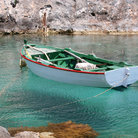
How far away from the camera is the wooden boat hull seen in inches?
576

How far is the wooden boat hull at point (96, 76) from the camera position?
14625mm

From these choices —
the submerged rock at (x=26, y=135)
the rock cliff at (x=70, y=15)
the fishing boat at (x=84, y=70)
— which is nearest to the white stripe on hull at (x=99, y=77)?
the fishing boat at (x=84, y=70)

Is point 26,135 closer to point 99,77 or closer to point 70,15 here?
point 99,77

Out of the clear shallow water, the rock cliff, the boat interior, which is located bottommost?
the clear shallow water

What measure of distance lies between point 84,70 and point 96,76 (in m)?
0.98

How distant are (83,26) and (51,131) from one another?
1707 inches

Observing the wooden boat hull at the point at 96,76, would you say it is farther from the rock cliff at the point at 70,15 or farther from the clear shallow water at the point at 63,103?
the rock cliff at the point at 70,15

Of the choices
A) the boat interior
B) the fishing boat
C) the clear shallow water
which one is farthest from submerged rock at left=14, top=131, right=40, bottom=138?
the boat interior

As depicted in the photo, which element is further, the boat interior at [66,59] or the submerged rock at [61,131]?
the boat interior at [66,59]

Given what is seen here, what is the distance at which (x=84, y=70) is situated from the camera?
15.5 m

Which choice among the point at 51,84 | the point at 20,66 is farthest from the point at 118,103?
the point at 20,66

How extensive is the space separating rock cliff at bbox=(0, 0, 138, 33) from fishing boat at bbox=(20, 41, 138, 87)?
31388 mm

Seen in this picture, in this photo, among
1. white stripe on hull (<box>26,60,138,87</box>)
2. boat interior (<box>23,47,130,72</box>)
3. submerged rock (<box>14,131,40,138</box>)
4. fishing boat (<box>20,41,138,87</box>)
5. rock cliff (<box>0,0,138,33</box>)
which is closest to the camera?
submerged rock (<box>14,131,40,138</box>)

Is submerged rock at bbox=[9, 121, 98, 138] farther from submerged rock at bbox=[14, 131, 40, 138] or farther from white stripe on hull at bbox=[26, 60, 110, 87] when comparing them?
white stripe on hull at bbox=[26, 60, 110, 87]
